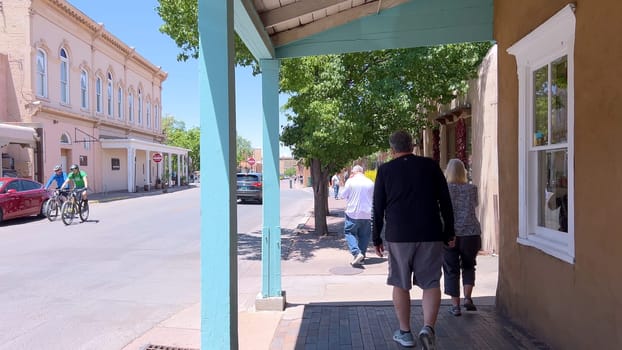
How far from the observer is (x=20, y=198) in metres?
13.6

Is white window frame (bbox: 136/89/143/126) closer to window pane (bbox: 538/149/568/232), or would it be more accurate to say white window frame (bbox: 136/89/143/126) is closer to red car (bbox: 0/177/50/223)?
red car (bbox: 0/177/50/223)

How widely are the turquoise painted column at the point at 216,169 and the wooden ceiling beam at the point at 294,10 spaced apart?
1669 mm

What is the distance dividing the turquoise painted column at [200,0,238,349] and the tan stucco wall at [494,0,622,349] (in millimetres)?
2400

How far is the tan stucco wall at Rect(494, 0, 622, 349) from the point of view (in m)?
2.88

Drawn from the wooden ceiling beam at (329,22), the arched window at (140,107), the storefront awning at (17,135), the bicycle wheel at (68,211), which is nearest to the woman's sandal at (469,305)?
the wooden ceiling beam at (329,22)

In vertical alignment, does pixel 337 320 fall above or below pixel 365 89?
below

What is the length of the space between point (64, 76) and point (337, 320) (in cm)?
2439

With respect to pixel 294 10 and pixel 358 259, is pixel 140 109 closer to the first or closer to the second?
pixel 358 259

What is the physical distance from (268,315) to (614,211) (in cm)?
344

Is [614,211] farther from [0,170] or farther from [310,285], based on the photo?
[0,170]

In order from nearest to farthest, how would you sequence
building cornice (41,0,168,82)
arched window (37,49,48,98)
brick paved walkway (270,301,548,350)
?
brick paved walkway (270,301,548,350), arched window (37,49,48,98), building cornice (41,0,168,82)

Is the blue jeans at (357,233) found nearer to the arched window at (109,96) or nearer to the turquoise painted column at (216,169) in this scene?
the turquoise painted column at (216,169)

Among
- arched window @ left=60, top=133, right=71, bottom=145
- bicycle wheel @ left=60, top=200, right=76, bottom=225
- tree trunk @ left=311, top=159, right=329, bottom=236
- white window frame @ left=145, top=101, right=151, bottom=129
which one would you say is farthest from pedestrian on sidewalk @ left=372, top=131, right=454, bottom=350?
white window frame @ left=145, top=101, right=151, bottom=129

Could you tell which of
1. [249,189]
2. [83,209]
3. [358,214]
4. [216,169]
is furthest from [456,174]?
[249,189]
